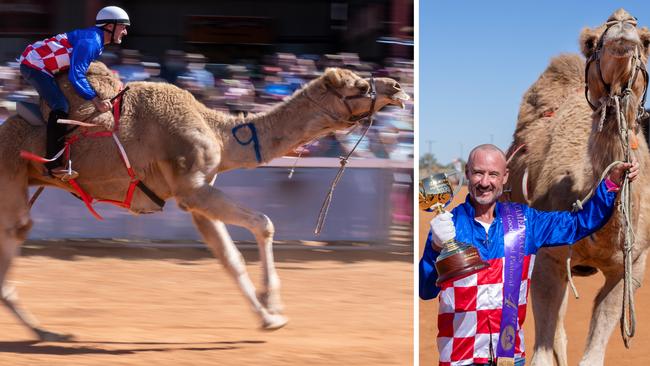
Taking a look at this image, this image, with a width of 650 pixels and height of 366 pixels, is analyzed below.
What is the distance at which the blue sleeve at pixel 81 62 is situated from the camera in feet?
21.9

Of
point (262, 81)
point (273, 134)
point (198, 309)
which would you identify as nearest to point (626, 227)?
point (273, 134)

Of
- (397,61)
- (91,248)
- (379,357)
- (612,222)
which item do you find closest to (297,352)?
(379,357)

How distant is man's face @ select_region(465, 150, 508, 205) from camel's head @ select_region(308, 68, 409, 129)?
11.8ft

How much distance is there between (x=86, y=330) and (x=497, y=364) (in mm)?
4674

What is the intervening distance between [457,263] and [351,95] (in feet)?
12.9

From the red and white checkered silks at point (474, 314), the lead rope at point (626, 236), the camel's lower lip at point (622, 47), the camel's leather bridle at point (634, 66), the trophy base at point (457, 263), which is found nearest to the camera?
the trophy base at point (457, 263)

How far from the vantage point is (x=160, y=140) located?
7.09 metres

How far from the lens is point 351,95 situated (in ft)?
23.4

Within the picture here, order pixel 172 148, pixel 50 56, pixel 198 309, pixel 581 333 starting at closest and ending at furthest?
pixel 50 56, pixel 172 148, pixel 198 309, pixel 581 333

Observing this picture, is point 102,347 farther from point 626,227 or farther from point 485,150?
point 485,150

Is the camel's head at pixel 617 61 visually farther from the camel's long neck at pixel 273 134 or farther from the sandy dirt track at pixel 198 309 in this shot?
the camel's long neck at pixel 273 134

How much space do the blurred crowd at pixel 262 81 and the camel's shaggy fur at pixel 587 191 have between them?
4.14 metres

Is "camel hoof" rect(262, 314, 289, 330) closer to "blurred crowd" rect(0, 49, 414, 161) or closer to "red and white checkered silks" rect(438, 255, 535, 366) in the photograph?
"red and white checkered silks" rect(438, 255, 535, 366)

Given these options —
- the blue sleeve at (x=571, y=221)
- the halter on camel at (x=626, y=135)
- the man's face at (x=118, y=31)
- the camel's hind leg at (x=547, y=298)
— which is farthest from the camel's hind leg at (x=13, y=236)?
the blue sleeve at (x=571, y=221)
